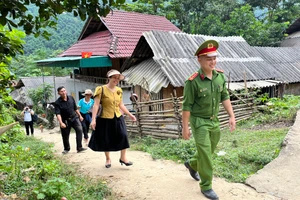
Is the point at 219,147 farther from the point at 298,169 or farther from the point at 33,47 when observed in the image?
the point at 33,47

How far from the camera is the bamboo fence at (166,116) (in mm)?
7898

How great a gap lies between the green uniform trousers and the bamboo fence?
168 inches

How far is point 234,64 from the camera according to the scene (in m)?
11.8

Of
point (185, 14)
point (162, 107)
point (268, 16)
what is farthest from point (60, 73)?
point (162, 107)

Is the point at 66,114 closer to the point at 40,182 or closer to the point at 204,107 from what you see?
the point at 40,182

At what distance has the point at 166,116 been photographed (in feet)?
26.8

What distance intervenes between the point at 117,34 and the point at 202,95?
1254 cm

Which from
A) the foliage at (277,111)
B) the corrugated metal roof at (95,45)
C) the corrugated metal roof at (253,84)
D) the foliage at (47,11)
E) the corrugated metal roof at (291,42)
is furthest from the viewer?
the corrugated metal roof at (291,42)

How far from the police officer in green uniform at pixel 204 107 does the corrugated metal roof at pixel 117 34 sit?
10369 millimetres

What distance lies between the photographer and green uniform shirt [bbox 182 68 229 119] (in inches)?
130

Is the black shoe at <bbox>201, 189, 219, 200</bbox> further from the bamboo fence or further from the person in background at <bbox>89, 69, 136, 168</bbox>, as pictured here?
the bamboo fence

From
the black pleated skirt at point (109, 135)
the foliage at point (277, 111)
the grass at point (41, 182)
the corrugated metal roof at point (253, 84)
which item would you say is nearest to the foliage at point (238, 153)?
the black pleated skirt at point (109, 135)

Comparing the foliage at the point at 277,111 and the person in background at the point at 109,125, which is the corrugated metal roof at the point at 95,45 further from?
the person in background at the point at 109,125

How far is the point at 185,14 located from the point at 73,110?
1829cm
